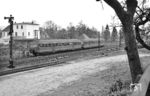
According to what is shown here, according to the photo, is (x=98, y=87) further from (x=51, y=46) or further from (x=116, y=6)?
(x=51, y=46)

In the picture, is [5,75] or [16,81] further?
[5,75]

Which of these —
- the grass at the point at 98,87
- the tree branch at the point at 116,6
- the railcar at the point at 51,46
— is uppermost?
the tree branch at the point at 116,6

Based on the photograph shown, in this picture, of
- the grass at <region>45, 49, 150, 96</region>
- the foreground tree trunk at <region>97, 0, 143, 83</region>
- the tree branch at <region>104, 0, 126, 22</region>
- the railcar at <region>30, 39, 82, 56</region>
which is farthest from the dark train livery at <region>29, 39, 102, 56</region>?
the tree branch at <region>104, 0, 126, 22</region>

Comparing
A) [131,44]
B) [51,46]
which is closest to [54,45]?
[51,46]

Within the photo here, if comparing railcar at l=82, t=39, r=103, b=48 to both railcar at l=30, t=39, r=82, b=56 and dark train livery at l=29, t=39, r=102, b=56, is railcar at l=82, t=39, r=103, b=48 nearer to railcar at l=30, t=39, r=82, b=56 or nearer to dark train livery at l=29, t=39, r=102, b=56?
dark train livery at l=29, t=39, r=102, b=56

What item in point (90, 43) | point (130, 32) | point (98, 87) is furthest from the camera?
Result: point (90, 43)

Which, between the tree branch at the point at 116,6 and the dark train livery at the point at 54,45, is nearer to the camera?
the tree branch at the point at 116,6

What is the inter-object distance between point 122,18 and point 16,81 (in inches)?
472

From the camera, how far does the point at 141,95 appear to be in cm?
225

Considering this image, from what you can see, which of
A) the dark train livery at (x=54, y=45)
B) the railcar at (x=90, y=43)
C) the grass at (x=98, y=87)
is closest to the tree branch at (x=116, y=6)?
the grass at (x=98, y=87)

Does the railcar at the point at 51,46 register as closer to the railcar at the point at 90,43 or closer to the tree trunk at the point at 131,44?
the railcar at the point at 90,43

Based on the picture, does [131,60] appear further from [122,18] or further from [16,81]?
[16,81]

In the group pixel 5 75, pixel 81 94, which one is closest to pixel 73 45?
pixel 5 75

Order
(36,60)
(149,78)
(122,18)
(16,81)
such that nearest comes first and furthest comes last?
(149,78)
(122,18)
(16,81)
(36,60)
